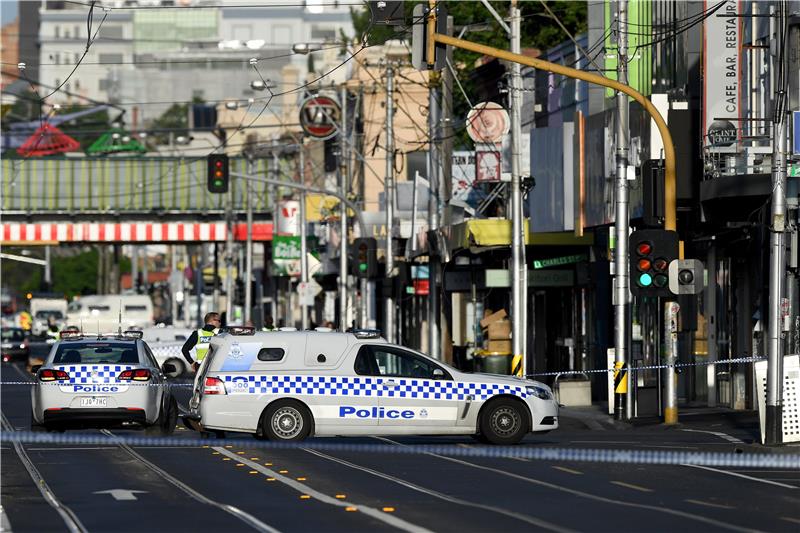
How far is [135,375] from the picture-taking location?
26.3 m

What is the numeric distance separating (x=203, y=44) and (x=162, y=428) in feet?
560

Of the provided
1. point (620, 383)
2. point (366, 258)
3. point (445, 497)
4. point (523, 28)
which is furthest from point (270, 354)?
point (523, 28)

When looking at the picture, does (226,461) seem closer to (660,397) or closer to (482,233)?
(660,397)

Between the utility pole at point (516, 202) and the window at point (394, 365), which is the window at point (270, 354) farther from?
the utility pole at point (516, 202)

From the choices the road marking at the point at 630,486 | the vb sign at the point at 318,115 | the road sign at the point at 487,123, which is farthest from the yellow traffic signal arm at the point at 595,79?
the vb sign at the point at 318,115

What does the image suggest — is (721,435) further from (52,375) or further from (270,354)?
(52,375)

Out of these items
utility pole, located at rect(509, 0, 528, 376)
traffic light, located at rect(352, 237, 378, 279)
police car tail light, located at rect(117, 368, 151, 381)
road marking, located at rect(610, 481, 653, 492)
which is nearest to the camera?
road marking, located at rect(610, 481, 653, 492)

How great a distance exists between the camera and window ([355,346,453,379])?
25.2 meters

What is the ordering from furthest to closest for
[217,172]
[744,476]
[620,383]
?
[217,172]
[620,383]
[744,476]

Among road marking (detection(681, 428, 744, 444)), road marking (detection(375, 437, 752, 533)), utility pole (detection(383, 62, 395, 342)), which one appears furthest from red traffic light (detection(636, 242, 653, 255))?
utility pole (detection(383, 62, 395, 342))

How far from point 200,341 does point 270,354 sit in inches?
210

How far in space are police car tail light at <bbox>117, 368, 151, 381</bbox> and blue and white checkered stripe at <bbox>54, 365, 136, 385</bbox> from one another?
80mm

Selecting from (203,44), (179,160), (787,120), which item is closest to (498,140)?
(787,120)

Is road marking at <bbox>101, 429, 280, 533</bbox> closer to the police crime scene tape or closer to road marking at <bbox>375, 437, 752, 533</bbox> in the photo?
the police crime scene tape
